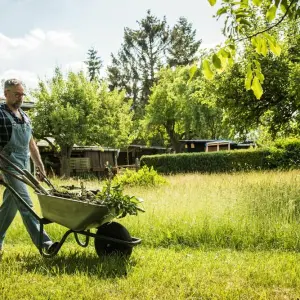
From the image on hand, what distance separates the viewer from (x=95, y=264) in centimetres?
444

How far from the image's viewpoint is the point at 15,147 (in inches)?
187

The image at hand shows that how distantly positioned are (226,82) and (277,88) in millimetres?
1479

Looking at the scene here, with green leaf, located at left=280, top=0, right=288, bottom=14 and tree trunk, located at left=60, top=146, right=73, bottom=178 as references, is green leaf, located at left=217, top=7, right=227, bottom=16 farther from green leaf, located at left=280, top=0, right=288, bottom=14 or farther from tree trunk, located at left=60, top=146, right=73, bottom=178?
tree trunk, located at left=60, top=146, right=73, bottom=178

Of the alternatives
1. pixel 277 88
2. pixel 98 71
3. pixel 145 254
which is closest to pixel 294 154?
pixel 277 88

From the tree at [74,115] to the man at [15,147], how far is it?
21.6 meters

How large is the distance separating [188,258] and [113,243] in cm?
88

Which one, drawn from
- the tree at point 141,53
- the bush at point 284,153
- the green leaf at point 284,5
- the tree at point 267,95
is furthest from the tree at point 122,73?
the green leaf at point 284,5

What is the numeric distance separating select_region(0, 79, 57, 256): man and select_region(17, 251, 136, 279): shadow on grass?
0.19m

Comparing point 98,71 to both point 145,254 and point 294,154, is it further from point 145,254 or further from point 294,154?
point 145,254

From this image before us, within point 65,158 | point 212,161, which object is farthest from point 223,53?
point 65,158

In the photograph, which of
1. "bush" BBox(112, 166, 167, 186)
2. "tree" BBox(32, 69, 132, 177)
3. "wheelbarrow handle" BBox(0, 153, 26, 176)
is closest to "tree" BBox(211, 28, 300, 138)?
"bush" BBox(112, 166, 167, 186)

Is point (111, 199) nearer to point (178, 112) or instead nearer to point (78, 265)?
point (78, 265)

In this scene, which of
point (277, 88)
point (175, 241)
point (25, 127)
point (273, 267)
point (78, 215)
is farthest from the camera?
point (277, 88)

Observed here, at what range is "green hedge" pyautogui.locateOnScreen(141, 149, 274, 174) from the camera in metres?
21.3
